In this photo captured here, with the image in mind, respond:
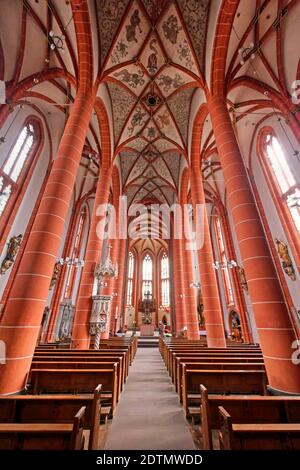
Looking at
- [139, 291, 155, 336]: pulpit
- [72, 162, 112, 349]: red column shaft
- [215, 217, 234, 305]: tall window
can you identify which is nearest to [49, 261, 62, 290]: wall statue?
[72, 162, 112, 349]: red column shaft

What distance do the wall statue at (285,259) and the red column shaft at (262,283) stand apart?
663cm

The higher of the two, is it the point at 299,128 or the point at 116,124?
the point at 116,124

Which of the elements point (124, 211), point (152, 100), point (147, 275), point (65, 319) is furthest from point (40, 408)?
point (147, 275)

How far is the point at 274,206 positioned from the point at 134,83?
414 inches

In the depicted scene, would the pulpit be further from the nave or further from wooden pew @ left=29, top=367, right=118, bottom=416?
wooden pew @ left=29, top=367, right=118, bottom=416

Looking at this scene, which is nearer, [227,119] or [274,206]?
[227,119]

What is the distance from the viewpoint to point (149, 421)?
127 inches

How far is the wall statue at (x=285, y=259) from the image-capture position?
10.1 metres

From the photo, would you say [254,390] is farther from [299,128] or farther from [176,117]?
[176,117]

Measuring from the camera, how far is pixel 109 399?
3559 mm

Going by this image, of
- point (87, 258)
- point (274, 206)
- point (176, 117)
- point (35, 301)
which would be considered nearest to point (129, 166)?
point (176, 117)

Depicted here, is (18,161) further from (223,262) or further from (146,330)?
(146,330)

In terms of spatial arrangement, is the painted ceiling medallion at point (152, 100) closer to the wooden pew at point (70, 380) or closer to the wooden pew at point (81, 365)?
the wooden pew at point (81, 365)

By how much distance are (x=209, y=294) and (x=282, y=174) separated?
24.7 ft
